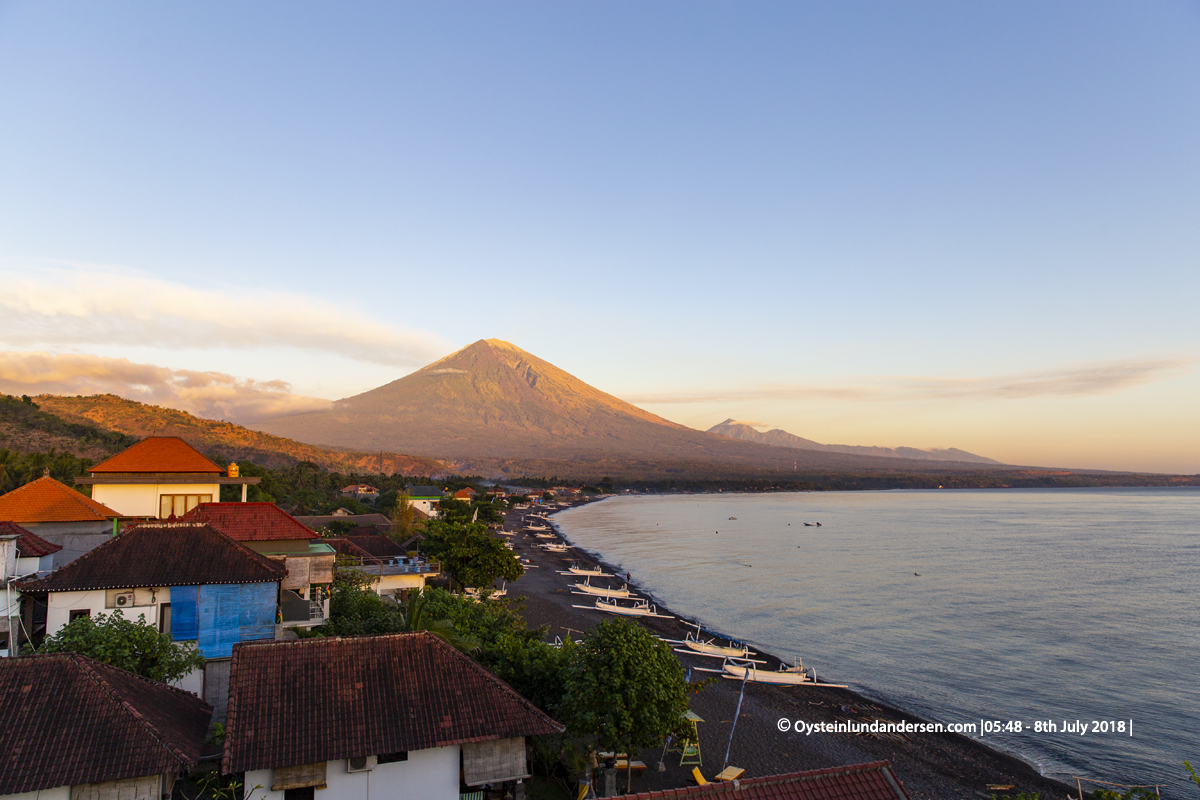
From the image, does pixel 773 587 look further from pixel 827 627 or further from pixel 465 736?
pixel 465 736

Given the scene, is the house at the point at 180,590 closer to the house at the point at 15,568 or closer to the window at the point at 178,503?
the house at the point at 15,568

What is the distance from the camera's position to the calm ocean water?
21609 mm

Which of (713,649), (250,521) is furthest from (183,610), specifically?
(713,649)

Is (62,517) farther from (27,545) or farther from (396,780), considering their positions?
(396,780)

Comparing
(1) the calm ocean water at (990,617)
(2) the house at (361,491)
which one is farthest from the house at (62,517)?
(2) the house at (361,491)

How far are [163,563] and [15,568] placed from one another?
12.5 feet

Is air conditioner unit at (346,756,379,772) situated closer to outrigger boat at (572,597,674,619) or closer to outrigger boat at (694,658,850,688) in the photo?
outrigger boat at (694,658,850,688)

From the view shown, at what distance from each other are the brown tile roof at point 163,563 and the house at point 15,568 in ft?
2.42

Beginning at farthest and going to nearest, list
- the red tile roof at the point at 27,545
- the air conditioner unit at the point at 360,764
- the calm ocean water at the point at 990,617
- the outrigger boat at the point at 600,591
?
the outrigger boat at the point at 600,591, the calm ocean water at the point at 990,617, the red tile roof at the point at 27,545, the air conditioner unit at the point at 360,764

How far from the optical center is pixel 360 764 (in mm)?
10164

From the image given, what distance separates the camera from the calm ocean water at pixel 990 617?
21609 millimetres

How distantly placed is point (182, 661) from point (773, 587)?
3932 cm

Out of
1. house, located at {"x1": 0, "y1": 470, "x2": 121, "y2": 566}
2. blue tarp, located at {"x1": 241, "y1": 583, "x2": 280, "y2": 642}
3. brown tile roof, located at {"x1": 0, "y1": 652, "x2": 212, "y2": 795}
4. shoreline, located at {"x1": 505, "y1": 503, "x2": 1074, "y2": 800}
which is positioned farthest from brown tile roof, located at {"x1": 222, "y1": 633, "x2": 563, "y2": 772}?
house, located at {"x1": 0, "y1": 470, "x2": 121, "y2": 566}

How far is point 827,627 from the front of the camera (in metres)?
33.9
